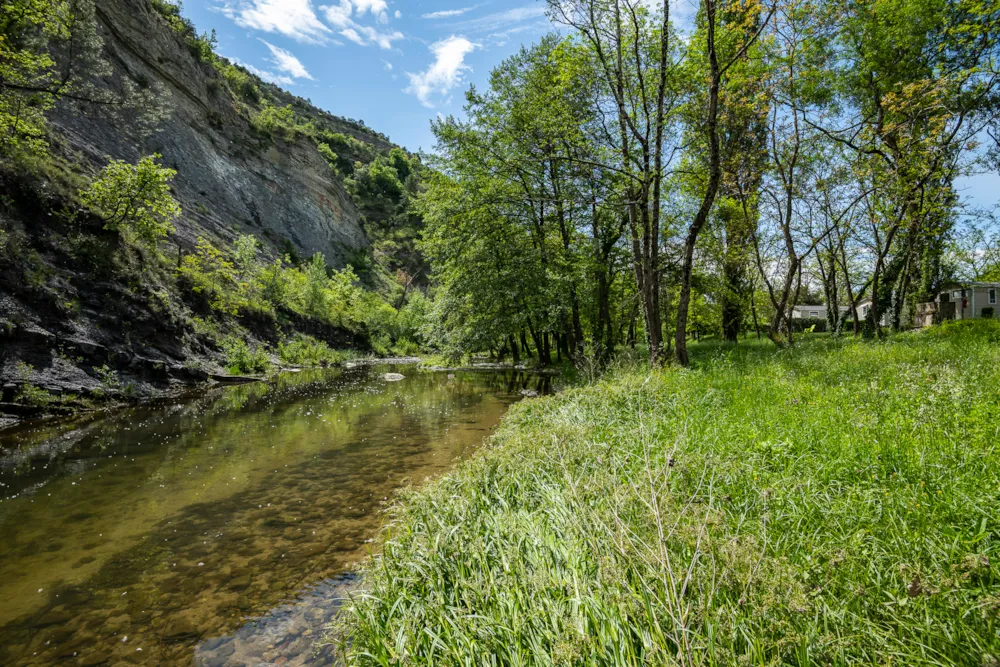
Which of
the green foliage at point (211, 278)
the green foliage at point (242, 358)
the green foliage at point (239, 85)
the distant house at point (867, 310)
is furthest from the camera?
the green foliage at point (239, 85)

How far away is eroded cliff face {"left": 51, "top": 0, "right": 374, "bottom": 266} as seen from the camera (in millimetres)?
28312

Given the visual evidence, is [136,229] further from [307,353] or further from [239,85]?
[239,85]

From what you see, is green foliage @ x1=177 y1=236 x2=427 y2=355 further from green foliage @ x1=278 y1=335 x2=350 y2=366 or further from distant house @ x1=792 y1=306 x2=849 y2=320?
distant house @ x1=792 y1=306 x2=849 y2=320

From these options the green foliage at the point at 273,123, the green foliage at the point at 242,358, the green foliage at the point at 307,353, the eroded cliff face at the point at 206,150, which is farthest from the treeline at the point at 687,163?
the green foliage at the point at 273,123

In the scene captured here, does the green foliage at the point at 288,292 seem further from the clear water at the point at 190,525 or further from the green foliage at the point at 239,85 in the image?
the green foliage at the point at 239,85

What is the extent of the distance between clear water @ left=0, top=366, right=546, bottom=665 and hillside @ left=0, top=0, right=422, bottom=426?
398 centimetres

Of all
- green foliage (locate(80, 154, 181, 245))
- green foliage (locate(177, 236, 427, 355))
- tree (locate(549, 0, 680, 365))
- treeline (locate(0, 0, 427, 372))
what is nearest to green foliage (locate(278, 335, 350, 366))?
treeline (locate(0, 0, 427, 372))

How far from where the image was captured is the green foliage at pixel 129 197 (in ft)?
56.2

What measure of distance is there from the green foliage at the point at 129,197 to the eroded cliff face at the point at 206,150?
821cm

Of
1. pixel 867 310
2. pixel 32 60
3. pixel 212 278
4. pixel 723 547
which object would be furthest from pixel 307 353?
pixel 867 310

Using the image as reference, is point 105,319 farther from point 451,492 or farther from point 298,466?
point 451,492

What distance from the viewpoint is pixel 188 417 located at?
12.7 metres

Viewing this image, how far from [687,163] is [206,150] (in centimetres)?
3904

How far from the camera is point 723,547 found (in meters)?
2.21
